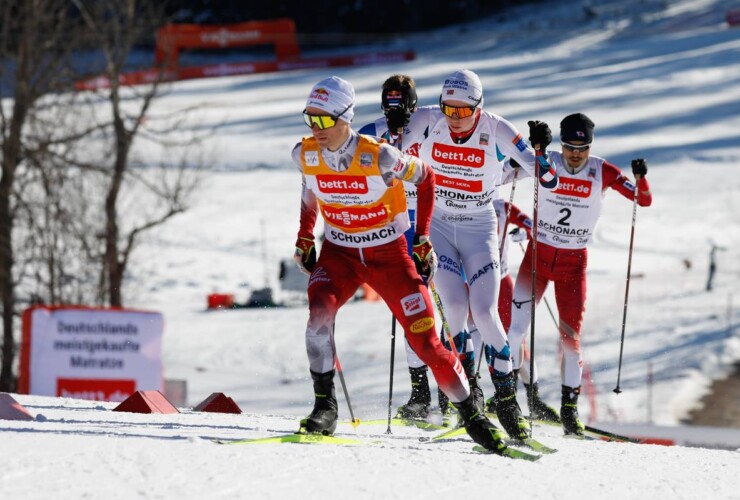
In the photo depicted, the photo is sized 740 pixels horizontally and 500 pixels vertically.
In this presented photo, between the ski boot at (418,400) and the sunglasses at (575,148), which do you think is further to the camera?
Answer: the sunglasses at (575,148)

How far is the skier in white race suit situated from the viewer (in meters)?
7.37

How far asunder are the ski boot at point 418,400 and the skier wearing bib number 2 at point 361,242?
1.74m

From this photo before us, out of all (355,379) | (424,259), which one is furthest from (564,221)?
(355,379)

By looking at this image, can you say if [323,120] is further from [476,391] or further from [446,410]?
[446,410]

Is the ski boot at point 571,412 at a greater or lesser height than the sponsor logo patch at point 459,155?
lesser

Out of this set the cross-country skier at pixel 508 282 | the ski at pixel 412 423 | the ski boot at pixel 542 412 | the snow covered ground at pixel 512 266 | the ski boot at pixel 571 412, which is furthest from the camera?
the ski boot at pixel 542 412

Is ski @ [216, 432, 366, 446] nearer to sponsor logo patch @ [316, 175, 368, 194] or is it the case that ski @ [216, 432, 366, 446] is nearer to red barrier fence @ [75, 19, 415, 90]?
sponsor logo patch @ [316, 175, 368, 194]

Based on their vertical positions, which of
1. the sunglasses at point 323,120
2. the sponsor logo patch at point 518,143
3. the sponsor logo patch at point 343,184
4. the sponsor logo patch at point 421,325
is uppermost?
the sponsor logo patch at point 518,143

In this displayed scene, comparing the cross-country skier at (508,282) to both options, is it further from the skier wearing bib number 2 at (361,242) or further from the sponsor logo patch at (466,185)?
the skier wearing bib number 2 at (361,242)

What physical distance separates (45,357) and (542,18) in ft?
145

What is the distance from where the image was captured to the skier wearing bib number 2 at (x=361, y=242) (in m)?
6.30

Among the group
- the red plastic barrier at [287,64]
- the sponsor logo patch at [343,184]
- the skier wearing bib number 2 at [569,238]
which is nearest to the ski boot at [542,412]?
the skier wearing bib number 2 at [569,238]

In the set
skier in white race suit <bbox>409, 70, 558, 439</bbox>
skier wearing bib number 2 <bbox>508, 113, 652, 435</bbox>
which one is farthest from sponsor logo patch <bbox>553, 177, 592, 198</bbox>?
skier in white race suit <bbox>409, 70, 558, 439</bbox>

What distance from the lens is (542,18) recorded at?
5459cm
